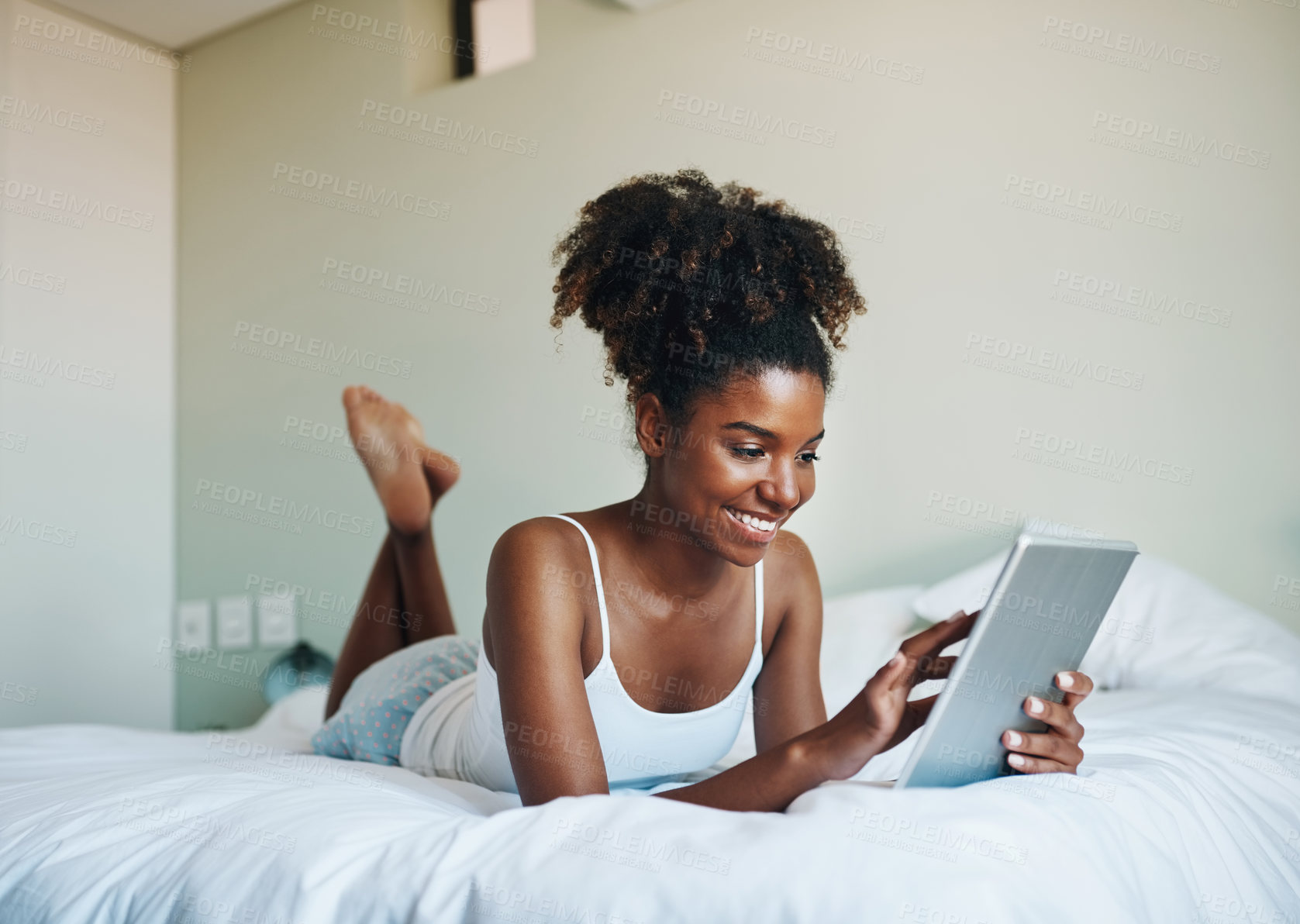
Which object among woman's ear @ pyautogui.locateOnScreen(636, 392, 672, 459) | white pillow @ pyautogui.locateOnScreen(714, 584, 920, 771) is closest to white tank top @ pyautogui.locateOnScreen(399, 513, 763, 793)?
woman's ear @ pyautogui.locateOnScreen(636, 392, 672, 459)

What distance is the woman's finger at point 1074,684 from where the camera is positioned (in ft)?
2.94

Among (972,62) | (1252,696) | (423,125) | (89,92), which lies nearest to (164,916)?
(1252,696)

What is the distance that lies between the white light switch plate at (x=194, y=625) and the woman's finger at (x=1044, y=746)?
2.76 m

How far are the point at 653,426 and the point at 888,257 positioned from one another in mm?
1152

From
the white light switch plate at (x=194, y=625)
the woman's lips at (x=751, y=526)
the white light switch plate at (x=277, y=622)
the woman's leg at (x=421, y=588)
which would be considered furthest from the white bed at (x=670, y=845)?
the white light switch plate at (x=194, y=625)

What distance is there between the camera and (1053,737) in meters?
0.93

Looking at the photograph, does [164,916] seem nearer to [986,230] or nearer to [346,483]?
[986,230]

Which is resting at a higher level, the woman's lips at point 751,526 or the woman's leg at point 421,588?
the woman's lips at point 751,526

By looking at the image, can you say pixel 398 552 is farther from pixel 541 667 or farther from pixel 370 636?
pixel 541 667

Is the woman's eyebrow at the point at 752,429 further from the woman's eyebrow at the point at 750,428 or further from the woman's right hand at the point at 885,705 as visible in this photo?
the woman's right hand at the point at 885,705

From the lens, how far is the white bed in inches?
28.4

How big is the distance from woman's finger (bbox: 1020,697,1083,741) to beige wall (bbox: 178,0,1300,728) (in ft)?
3.61

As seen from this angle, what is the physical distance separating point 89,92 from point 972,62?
96.8 inches

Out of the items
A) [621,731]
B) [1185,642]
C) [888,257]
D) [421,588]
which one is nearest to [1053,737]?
[621,731]
